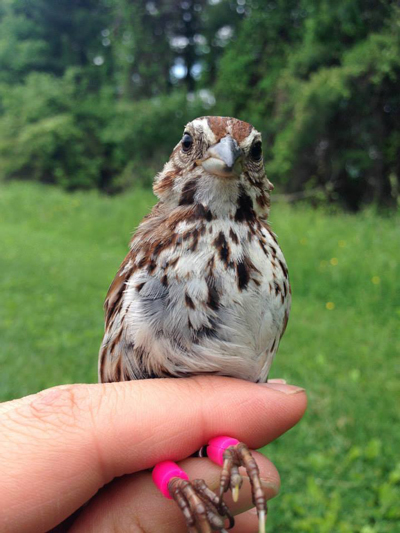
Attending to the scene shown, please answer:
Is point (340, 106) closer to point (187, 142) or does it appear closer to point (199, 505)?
point (187, 142)

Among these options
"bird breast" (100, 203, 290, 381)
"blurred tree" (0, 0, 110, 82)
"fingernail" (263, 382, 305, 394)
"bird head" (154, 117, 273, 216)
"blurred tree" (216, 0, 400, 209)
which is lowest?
"fingernail" (263, 382, 305, 394)

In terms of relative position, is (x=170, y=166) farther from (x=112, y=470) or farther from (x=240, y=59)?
(x=240, y=59)

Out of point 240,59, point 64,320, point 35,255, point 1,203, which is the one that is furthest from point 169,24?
point 64,320

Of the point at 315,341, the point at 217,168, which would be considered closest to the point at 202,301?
the point at 217,168

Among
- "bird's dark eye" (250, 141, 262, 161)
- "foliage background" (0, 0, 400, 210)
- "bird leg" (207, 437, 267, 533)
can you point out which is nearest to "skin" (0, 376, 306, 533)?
"bird leg" (207, 437, 267, 533)

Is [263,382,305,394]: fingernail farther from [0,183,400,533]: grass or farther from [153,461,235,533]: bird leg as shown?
[0,183,400,533]: grass

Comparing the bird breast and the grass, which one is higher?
the bird breast

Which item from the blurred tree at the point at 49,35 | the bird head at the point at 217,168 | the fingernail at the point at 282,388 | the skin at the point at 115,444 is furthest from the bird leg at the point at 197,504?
the blurred tree at the point at 49,35
